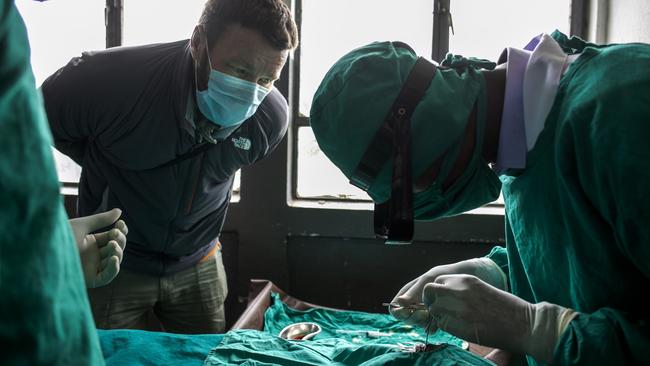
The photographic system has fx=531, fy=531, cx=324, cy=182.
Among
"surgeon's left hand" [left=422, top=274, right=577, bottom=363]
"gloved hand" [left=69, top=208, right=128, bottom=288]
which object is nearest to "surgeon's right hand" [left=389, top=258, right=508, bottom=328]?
"surgeon's left hand" [left=422, top=274, right=577, bottom=363]

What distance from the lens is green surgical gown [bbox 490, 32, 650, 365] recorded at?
34.3 inches

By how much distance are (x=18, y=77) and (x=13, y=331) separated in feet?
0.72

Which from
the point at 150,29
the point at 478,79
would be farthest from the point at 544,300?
the point at 150,29

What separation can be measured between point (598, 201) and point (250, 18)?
4.65 feet

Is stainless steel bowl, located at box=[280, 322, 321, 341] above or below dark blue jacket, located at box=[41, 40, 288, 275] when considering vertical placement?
below

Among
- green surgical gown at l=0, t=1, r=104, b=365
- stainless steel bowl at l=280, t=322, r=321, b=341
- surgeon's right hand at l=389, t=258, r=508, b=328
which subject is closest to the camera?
green surgical gown at l=0, t=1, r=104, b=365

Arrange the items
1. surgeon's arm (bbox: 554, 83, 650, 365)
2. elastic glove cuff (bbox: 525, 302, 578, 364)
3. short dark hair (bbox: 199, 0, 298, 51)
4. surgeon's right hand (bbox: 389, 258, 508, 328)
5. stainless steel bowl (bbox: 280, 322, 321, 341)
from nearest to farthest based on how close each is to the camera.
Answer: surgeon's arm (bbox: 554, 83, 650, 365)
elastic glove cuff (bbox: 525, 302, 578, 364)
surgeon's right hand (bbox: 389, 258, 508, 328)
short dark hair (bbox: 199, 0, 298, 51)
stainless steel bowl (bbox: 280, 322, 321, 341)

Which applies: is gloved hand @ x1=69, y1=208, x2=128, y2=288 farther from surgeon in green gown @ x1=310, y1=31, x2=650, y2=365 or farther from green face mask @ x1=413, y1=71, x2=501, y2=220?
green face mask @ x1=413, y1=71, x2=501, y2=220

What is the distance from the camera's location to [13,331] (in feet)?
1.46

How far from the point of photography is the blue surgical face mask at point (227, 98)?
6.54 feet

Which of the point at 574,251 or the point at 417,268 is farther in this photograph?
the point at 417,268

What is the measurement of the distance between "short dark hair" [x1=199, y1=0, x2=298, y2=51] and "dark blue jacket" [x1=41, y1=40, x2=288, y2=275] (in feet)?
0.58

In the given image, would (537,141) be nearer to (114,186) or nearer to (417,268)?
(114,186)

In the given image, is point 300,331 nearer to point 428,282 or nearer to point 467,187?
point 428,282
